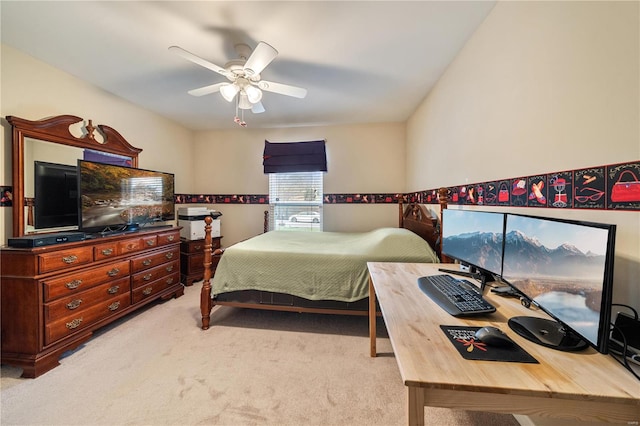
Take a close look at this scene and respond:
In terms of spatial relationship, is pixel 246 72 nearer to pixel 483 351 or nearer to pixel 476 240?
pixel 476 240

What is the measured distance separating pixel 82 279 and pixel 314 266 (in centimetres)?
194

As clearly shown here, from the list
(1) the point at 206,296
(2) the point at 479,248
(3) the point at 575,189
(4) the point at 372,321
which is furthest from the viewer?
(1) the point at 206,296

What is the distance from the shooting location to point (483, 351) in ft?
2.41

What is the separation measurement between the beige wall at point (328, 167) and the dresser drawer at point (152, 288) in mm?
1374

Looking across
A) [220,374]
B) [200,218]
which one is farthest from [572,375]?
[200,218]

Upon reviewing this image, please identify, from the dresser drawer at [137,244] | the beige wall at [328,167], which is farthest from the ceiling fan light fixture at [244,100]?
the dresser drawer at [137,244]

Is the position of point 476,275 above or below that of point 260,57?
below

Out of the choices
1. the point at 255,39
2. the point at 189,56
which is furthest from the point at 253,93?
the point at 189,56

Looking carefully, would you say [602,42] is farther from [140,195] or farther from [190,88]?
[140,195]

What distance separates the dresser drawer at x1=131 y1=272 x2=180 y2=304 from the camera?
2.40m

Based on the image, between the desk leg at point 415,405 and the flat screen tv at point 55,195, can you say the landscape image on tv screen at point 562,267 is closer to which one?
the desk leg at point 415,405

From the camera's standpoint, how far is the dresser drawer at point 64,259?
169 centimetres

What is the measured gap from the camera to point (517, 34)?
4.42 ft

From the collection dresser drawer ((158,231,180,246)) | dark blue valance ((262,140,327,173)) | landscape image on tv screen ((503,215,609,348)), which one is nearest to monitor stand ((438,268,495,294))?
landscape image on tv screen ((503,215,609,348))
